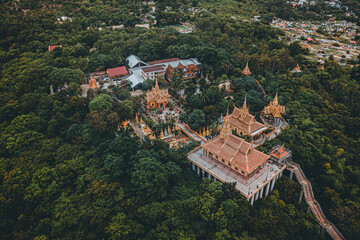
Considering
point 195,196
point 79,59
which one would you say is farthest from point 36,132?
point 195,196

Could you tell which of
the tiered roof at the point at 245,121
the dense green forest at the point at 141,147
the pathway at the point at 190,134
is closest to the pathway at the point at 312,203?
the dense green forest at the point at 141,147

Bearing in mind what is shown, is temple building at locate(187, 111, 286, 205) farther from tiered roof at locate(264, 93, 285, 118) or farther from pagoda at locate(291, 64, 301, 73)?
pagoda at locate(291, 64, 301, 73)

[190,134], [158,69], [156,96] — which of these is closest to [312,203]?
[190,134]

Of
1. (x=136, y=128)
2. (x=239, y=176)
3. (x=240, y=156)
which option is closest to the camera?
(x=240, y=156)

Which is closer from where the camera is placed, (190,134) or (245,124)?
(245,124)

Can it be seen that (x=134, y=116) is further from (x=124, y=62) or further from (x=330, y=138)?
(x=330, y=138)

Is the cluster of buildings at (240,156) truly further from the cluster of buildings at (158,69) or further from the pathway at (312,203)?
the cluster of buildings at (158,69)

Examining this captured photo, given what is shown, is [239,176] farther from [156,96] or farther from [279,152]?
[156,96]

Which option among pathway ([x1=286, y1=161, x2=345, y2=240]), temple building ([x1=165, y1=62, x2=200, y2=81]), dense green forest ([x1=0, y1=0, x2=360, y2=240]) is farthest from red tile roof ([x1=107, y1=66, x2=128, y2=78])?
pathway ([x1=286, y1=161, x2=345, y2=240])
